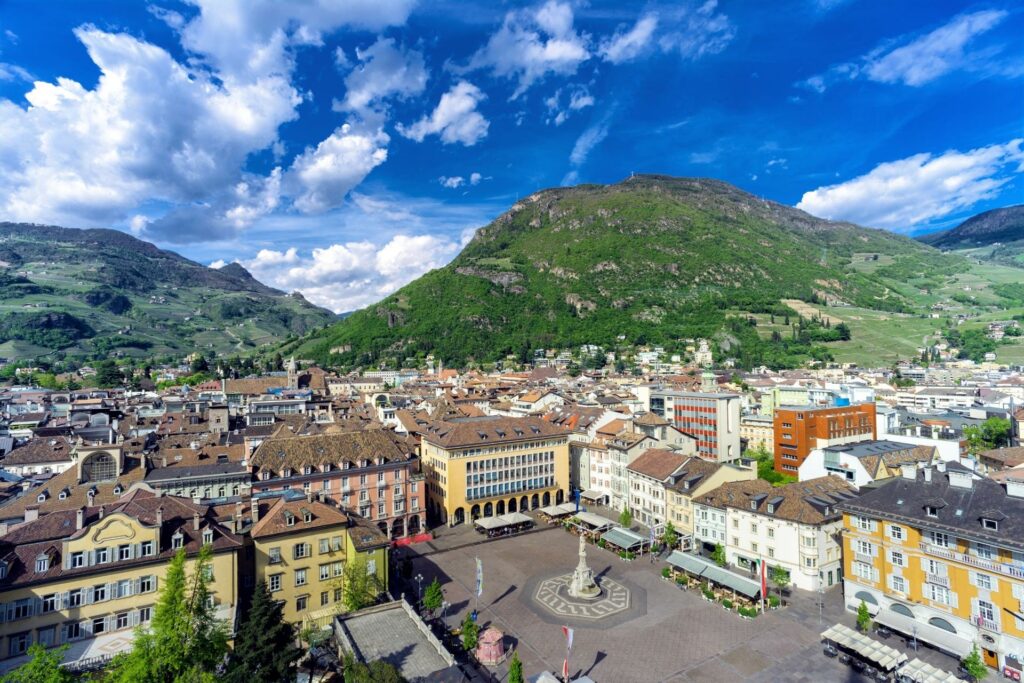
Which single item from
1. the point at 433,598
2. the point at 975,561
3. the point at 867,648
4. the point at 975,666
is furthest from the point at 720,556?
the point at 433,598

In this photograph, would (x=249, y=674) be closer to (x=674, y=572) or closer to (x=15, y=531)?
(x=15, y=531)

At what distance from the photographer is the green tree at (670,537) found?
179ft

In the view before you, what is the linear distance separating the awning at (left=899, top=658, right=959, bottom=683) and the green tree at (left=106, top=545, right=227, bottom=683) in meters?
37.2

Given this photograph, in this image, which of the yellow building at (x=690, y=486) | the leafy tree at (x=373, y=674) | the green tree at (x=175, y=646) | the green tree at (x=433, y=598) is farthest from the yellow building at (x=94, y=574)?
the yellow building at (x=690, y=486)

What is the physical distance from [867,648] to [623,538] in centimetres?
2428

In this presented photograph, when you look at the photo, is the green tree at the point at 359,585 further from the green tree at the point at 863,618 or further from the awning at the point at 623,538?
the green tree at the point at 863,618

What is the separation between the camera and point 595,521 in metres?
61.0

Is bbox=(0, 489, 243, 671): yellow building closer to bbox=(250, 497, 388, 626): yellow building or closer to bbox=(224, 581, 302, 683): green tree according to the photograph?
bbox=(250, 497, 388, 626): yellow building

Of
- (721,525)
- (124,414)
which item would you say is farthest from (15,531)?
(124,414)

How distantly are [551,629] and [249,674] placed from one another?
21322 mm

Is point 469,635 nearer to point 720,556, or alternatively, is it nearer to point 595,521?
point 720,556

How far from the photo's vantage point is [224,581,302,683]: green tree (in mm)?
28109

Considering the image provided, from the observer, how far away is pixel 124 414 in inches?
3942

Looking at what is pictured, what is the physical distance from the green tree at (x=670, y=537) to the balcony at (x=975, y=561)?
854 inches
